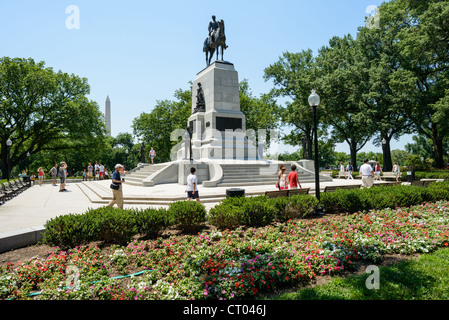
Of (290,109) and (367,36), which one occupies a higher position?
(367,36)

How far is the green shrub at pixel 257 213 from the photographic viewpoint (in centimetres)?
749

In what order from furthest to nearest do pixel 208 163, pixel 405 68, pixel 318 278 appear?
pixel 405 68, pixel 208 163, pixel 318 278

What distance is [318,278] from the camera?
177 inches

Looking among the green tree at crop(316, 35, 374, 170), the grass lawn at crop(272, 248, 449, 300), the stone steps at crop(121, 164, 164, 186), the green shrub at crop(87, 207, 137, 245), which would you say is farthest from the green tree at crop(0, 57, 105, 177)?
the grass lawn at crop(272, 248, 449, 300)

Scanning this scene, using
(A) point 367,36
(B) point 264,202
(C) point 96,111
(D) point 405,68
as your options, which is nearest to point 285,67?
(A) point 367,36

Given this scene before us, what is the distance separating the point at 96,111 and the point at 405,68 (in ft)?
114

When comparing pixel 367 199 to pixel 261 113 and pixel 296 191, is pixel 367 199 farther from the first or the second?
pixel 261 113

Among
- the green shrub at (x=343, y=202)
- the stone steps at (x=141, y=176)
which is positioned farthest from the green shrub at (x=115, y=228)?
the stone steps at (x=141, y=176)

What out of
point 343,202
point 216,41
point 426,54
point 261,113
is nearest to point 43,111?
point 216,41

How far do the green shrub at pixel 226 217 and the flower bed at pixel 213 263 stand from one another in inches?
14.7

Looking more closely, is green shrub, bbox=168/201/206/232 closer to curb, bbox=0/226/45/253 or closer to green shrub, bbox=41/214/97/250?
green shrub, bbox=41/214/97/250

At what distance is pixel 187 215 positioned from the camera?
6992mm

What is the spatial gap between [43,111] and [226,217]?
32884mm
